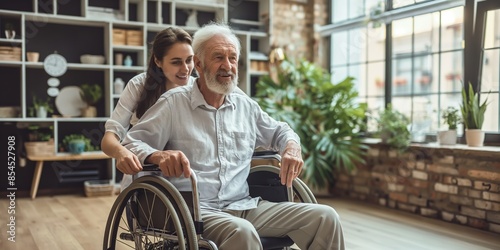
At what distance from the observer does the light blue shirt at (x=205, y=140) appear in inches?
81.9

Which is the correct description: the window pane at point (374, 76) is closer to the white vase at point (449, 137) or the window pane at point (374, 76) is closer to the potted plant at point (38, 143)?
the white vase at point (449, 137)

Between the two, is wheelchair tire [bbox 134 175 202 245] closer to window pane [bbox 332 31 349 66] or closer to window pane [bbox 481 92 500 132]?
window pane [bbox 481 92 500 132]

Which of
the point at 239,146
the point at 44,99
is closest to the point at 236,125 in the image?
the point at 239,146

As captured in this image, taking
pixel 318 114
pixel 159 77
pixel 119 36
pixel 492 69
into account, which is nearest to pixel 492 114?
pixel 492 69

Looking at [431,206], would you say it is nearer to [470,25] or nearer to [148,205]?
[470,25]

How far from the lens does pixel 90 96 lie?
5.48m

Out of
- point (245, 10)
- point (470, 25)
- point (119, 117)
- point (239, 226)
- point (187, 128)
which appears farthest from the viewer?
point (245, 10)

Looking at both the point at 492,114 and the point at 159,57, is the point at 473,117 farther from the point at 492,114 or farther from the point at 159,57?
the point at 159,57

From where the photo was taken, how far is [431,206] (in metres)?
4.41

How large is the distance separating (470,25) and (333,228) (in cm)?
311

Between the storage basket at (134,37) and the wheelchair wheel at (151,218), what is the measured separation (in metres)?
3.64

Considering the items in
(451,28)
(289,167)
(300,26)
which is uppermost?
(300,26)

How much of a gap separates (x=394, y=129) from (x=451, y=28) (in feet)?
3.56

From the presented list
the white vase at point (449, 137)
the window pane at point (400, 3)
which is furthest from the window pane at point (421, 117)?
the window pane at point (400, 3)
